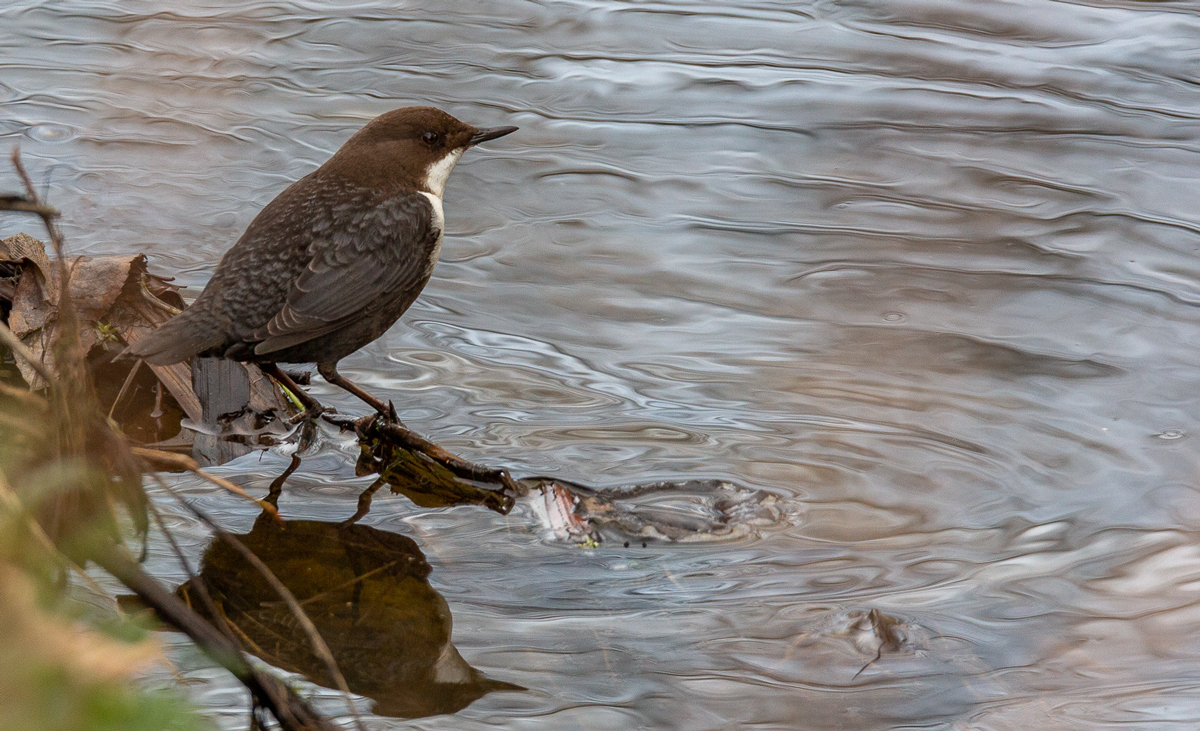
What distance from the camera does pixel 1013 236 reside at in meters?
4.96

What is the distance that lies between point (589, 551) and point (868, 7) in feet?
16.4

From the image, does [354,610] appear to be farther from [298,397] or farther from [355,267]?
[355,267]

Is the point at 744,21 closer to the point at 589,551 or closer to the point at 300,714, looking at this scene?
the point at 589,551

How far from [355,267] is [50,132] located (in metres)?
3.28

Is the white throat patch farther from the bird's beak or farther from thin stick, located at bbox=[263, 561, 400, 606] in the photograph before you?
thin stick, located at bbox=[263, 561, 400, 606]

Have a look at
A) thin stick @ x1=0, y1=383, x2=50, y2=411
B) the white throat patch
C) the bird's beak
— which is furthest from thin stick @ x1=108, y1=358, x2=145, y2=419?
thin stick @ x1=0, y1=383, x2=50, y2=411

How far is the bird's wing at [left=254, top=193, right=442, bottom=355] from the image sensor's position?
3258mm

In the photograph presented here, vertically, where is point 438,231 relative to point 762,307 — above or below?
above

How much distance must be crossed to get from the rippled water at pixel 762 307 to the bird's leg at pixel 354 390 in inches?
8.3

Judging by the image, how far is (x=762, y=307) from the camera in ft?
14.9

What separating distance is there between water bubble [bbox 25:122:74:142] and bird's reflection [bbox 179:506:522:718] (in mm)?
3657

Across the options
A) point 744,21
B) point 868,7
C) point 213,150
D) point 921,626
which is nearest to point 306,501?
point 921,626

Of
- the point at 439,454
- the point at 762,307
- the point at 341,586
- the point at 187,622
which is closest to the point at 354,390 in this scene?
the point at 439,454

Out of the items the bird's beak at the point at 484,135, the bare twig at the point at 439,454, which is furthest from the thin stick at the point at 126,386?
the bird's beak at the point at 484,135
